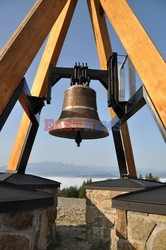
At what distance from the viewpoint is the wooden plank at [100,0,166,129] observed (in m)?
2.66

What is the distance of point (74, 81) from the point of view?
397 cm

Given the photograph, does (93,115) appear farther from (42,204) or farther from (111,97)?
(42,204)

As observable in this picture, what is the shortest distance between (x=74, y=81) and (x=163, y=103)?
180 centimetres

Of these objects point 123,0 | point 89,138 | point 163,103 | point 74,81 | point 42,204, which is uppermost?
point 123,0

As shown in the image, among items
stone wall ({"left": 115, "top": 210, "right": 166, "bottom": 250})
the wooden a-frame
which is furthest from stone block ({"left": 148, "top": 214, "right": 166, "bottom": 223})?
the wooden a-frame

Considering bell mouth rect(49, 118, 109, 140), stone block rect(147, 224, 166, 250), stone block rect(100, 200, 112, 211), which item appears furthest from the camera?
stone block rect(100, 200, 112, 211)

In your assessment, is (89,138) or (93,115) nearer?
(93,115)

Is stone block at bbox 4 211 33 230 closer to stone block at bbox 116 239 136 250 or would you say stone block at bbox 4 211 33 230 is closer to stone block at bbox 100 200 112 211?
stone block at bbox 116 239 136 250

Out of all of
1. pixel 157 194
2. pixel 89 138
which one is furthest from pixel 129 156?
pixel 157 194

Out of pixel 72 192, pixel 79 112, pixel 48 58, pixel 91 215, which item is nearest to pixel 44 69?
pixel 48 58

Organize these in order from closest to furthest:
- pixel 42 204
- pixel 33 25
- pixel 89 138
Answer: pixel 42 204, pixel 33 25, pixel 89 138

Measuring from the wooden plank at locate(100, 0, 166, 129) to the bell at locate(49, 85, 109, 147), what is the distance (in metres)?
1.01

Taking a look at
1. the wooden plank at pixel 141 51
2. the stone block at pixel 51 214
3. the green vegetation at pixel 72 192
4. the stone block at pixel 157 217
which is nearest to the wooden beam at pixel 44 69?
the stone block at pixel 51 214

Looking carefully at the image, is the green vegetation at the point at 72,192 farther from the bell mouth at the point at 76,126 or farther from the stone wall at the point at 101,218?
the bell mouth at the point at 76,126
